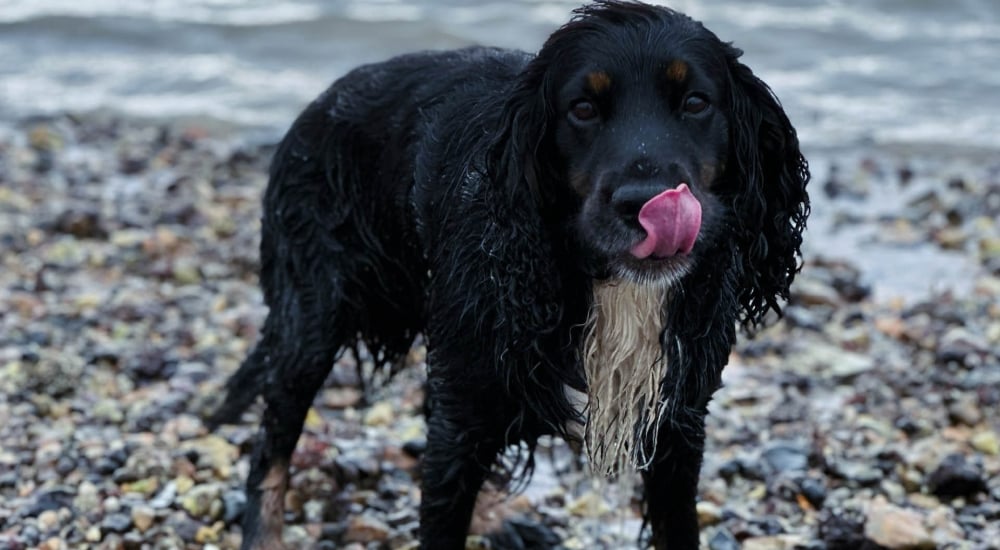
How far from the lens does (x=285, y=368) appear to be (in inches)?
179

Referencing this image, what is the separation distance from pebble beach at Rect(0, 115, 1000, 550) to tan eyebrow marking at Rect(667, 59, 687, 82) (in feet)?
5.78

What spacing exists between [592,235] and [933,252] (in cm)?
487

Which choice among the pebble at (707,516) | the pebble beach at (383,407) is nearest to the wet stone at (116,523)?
the pebble beach at (383,407)

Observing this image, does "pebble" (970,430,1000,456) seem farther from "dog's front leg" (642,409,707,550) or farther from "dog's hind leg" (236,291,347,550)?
"dog's hind leg" (236,291,347,550)

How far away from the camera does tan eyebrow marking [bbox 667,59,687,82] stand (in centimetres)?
327

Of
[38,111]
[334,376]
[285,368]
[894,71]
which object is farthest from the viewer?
[894,71]

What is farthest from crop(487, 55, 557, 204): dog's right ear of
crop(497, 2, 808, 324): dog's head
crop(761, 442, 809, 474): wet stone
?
crop(761, 442, 809, 474): wet stone

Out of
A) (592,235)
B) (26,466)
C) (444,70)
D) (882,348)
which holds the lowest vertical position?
(26,466)

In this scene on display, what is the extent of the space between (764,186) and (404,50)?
9.19m

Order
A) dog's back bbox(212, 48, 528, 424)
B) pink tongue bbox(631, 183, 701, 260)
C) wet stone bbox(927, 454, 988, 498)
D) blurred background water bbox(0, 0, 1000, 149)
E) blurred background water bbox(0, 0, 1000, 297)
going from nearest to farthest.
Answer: pink tongue bbox(631, 183, 701, 260) < dog's back bbox(212, 48, 528, 424) < wet stone bbox(927, 454, 988, 498) < blurred background water bbox(0, 0, 1000, 297) < blurred background water bbox(0, 0, 1000, 149)

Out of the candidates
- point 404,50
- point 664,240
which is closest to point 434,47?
point 404,50

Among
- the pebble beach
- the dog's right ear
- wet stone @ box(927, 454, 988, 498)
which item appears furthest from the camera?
wet stone @ box(927, 454, 988, 498)

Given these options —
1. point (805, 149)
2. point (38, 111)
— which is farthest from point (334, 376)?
point (38, 111)

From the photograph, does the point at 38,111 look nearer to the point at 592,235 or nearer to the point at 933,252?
the point at 933,252
